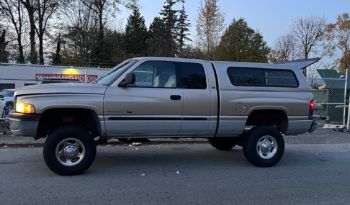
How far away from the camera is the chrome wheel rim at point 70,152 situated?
292 inches

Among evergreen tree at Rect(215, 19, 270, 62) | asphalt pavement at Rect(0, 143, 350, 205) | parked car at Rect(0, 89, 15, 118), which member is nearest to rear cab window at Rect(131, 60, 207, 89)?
asphalt pavement at Rect(0, 143, 350, 205)

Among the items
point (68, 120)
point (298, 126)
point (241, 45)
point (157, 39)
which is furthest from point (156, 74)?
point (157, 39)

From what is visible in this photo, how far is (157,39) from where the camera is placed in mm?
62219

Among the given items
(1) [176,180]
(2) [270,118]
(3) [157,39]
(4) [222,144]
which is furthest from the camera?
(3) [157,39]

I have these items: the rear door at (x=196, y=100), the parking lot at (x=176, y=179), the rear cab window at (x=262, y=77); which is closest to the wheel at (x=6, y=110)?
the parking lot at (x=176, y=179)

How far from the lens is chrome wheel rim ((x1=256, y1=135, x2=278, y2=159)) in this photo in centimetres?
874

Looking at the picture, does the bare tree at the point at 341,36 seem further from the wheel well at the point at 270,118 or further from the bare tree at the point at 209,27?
the wheel well at the point at 270,118

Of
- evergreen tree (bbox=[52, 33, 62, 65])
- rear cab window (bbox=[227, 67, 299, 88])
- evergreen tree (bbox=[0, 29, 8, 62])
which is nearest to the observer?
rear cab window (bbox=[227, 67, 299, 88])

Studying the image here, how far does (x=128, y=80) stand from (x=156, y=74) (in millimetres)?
648

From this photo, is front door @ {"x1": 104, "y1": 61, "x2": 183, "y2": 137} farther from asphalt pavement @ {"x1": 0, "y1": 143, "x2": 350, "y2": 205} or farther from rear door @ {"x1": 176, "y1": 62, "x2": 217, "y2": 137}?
asphalt pavement @ {"x1": 0, "y1": 143, "x2": 350, "y2": 205}

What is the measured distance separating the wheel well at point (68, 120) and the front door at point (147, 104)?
0.83 ft

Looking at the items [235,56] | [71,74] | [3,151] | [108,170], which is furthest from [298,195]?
[235,56]

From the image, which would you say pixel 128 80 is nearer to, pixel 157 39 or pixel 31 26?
pixel 31 26

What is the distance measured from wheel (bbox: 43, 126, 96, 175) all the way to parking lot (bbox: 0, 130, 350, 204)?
172 mm
